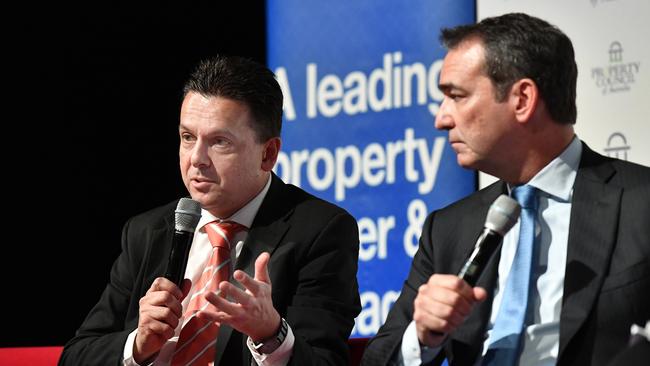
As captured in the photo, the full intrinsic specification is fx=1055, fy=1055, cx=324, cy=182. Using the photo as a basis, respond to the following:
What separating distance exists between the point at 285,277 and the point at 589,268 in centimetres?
84

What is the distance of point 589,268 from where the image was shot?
7.62ft

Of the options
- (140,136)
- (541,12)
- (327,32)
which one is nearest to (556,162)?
(541,12)

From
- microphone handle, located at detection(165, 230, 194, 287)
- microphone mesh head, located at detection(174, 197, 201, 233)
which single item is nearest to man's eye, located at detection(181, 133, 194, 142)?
microphone mesh head, located at detection(174, 197, 201, 233)

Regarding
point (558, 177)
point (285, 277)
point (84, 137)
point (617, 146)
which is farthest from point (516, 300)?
point (84, 137)

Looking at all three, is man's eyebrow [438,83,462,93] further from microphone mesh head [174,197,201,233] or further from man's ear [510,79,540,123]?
microphone mesh head [174,197,201,233]

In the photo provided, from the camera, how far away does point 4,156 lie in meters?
5.09

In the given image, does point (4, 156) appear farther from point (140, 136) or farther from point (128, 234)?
point (128, 234)

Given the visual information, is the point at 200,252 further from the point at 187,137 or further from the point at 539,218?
the point at 539,218

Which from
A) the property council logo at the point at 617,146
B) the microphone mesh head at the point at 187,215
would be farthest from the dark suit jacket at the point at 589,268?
the property council logo at the point at 617,146

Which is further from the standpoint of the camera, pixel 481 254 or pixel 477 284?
pixel 477 284

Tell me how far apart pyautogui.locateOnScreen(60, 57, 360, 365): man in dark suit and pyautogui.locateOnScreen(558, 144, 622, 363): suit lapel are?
26.0 inches

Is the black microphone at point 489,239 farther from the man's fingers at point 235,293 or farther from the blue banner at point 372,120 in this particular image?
the blue banner at point 372,120

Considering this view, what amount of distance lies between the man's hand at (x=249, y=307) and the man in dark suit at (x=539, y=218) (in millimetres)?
256

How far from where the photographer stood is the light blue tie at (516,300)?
2.36 meters
